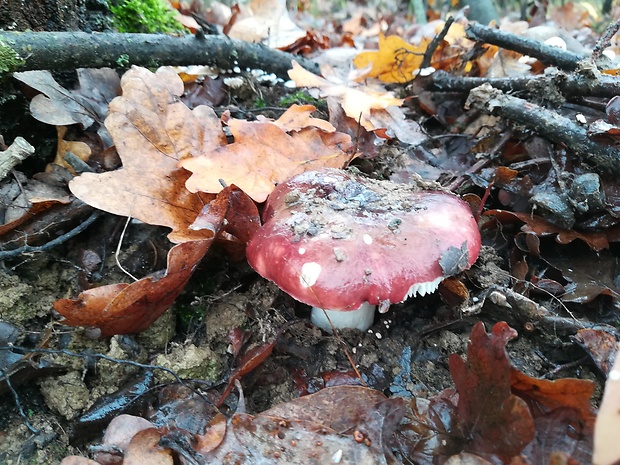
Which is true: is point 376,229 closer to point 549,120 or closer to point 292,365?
point 292,365

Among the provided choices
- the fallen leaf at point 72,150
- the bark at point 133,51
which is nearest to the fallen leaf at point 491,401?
the fallen leaf at point 72,150

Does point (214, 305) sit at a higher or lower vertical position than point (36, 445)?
higher

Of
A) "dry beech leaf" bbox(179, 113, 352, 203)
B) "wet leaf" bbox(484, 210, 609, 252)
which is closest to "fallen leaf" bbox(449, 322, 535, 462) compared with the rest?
"wet leaf" bbox(484, 210, 609, 252)

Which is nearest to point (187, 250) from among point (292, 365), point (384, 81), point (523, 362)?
point (292, 365)

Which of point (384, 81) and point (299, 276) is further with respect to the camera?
point (384, 81)

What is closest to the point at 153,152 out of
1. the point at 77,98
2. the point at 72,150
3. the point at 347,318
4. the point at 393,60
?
the point at 72,150

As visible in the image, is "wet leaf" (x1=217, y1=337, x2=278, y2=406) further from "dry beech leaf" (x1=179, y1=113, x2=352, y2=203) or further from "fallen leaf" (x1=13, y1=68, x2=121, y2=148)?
"fallen leaf" (x1=13, y1=68, x2=121, y2=148)

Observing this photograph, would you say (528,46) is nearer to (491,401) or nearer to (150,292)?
(491,401)
